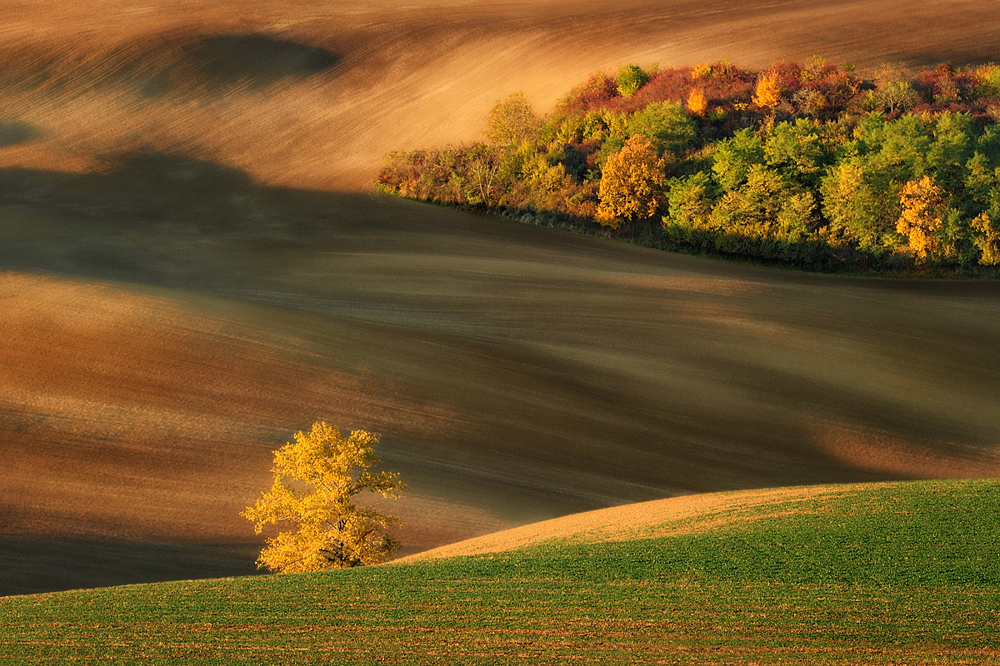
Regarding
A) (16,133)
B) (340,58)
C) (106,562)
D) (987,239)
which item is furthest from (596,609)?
(340,58)

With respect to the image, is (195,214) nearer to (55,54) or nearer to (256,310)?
(256,310)

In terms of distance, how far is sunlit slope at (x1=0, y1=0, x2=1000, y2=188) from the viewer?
5956 centimetres

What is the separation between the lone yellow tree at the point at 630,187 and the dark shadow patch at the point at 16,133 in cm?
3233

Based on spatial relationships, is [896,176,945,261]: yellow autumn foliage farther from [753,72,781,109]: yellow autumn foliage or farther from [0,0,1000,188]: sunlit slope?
[0,0,1000,188]: sunlit slope

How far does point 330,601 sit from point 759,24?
6359 cm

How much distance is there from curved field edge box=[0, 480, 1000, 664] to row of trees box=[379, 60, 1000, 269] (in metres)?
33.1

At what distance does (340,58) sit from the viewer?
6938 centimetres

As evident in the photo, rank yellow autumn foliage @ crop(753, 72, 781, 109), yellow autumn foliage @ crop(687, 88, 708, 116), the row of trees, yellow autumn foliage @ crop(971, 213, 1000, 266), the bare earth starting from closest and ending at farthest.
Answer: the bare earth → yellow autumn foliage @ crop(971, 213, 1000, 266) → the row of trees → yellow autumn foliage @ crop(687, 88, 708, 116) → yellow autumn foliage @ crop(753, 72, 781, 109)

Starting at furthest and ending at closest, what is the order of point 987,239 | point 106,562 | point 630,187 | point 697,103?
1. point 697,103
2. point 630,187
3. point 987,239
4. point 106,562

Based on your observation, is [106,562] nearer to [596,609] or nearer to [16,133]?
[596,609]

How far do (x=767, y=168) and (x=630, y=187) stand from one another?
6.59 metres

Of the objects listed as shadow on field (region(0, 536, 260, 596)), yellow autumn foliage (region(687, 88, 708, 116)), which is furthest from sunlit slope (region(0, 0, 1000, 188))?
shadow on field (region(0, 536, 260, 596))

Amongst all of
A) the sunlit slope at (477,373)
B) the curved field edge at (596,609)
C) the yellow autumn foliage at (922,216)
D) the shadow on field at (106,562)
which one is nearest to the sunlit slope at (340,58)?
the sunlit slope at (477,373)

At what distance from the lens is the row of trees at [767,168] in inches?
1900
